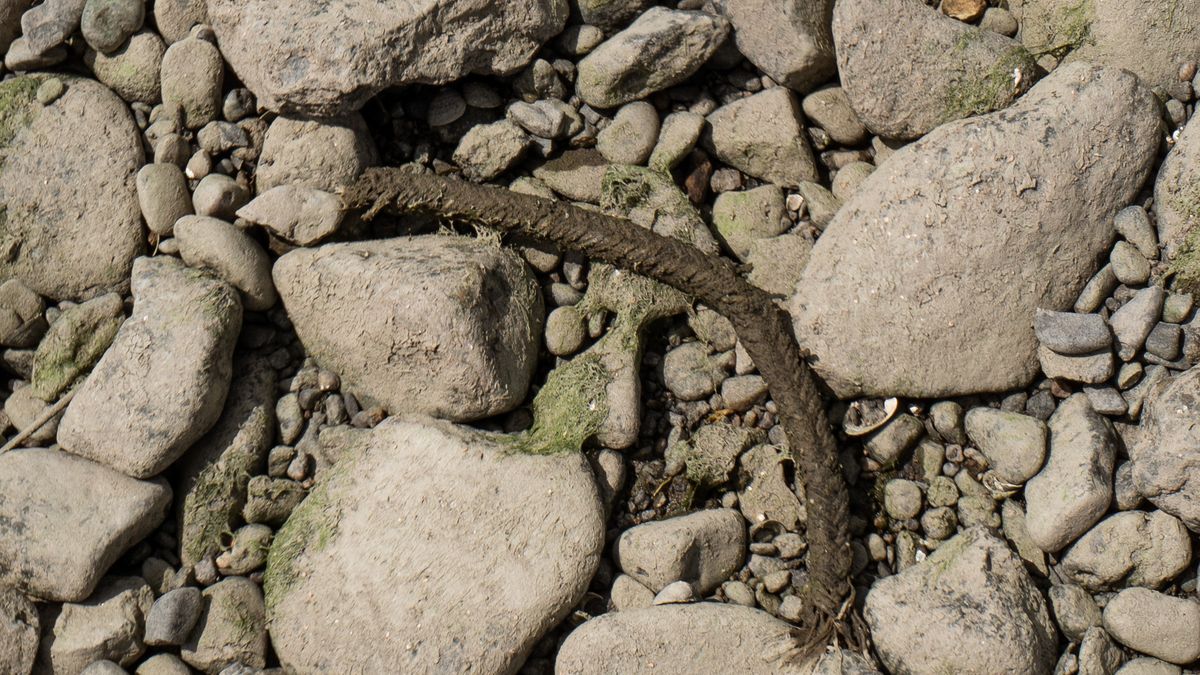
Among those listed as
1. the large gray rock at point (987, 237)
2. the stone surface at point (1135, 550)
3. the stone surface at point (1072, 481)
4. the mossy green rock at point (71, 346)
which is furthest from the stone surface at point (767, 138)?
the mossy green rock at point (71, 346)

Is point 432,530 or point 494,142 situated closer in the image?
point 432,530

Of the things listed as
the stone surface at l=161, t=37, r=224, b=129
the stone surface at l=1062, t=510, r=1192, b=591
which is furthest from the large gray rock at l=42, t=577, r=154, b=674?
the stone surface at l=1062, t=510, r=1192, b=591

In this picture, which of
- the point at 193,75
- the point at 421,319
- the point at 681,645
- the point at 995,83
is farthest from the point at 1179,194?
the point at 193,75

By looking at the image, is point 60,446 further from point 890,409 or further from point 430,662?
point 890,409

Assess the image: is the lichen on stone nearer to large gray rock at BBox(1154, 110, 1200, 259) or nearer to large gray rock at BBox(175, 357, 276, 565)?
large gray rock at BBox(1154, 110, 1200, 259)

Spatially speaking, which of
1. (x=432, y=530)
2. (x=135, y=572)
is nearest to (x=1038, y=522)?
(x=432, y=530)
